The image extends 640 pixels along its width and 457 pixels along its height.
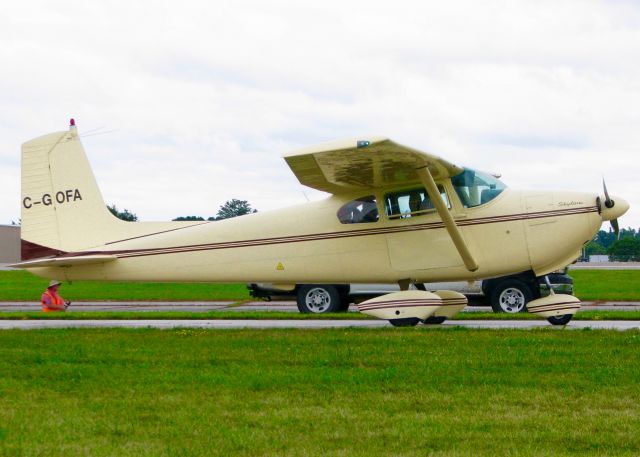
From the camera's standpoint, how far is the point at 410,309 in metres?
13.8

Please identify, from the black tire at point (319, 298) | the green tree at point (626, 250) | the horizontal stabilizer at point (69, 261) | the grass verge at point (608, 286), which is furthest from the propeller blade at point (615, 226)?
the green tree at point (626, 250)

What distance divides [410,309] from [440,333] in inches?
53.7

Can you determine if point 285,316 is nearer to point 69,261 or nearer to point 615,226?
point 69,261

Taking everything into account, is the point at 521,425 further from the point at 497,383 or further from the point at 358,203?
the point at 358,203

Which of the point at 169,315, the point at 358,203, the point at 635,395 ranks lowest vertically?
the point at 635,395

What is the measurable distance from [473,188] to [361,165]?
2240 millimetres

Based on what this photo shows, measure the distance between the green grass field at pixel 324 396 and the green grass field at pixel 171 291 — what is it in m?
17.8

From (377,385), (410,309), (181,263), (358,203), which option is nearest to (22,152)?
(181,263)

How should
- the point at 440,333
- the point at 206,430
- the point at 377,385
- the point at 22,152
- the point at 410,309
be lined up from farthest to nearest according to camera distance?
the point at 22,152, the point at 410,309, the point at 440,333, the point at 377,385, the point at 206,430

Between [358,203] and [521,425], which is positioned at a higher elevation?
[358,203]

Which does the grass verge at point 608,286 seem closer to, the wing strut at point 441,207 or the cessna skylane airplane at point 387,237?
the cessna skylane airplane at point 387,237

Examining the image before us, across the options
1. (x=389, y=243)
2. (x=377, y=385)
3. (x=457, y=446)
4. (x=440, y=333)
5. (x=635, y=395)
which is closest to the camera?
(x=457, y=446)

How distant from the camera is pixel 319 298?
20219mm

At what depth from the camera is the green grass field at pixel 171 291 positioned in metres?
30.8
